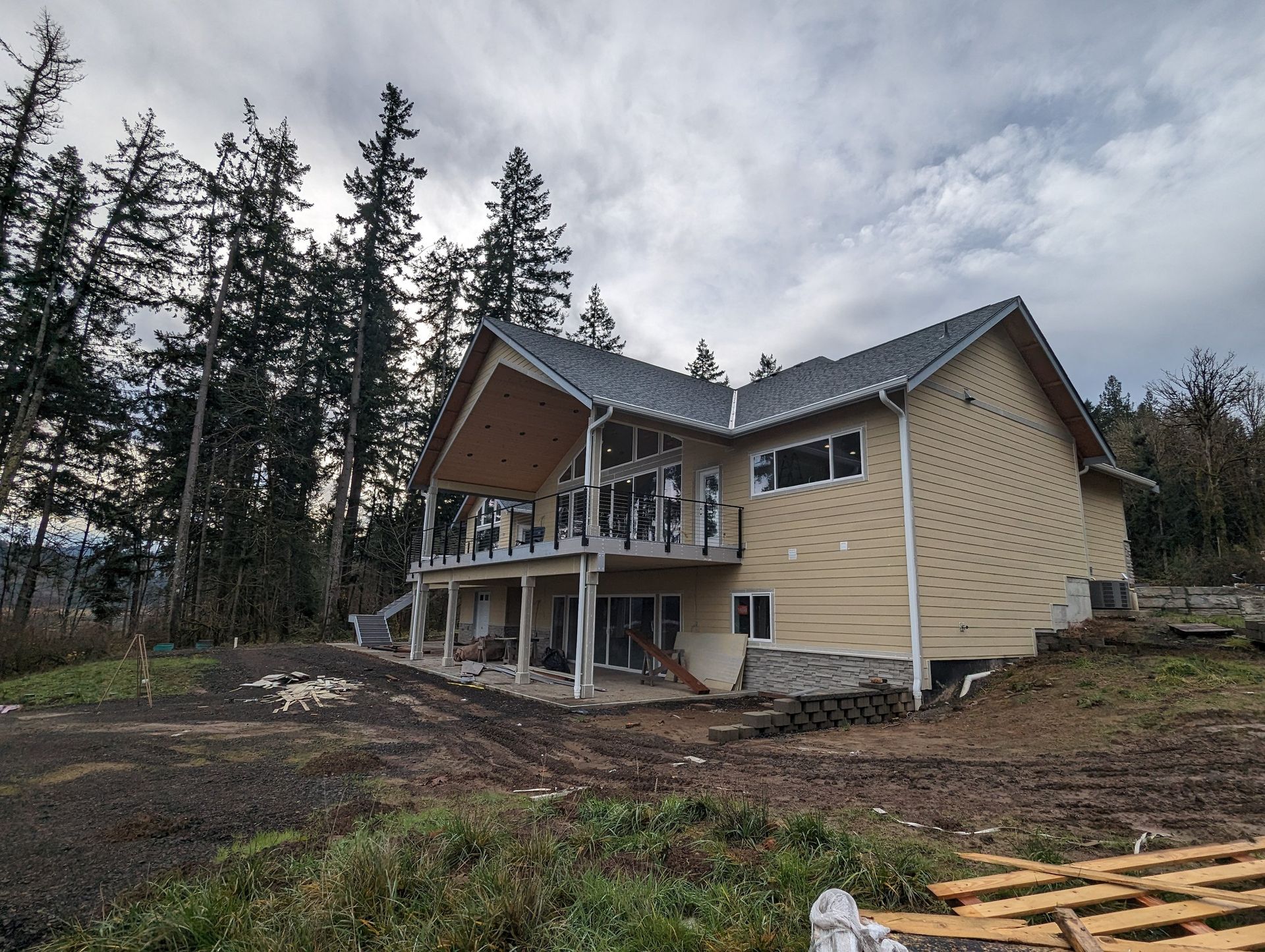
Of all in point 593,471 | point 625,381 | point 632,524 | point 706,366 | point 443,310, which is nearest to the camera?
point 593,471

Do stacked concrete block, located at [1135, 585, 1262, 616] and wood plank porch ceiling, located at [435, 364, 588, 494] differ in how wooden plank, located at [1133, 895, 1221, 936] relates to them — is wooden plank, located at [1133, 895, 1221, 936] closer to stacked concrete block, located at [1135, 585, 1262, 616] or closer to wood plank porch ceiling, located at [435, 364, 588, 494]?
wood plank porch ceiling, located at [435, 364, 588, 494]

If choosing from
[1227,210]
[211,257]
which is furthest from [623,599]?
[211,257]

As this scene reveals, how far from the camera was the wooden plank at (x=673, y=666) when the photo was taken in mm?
11398

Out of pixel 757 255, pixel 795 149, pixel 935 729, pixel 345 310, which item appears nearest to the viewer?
pixel 935 729

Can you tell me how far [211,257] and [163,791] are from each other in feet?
73.7

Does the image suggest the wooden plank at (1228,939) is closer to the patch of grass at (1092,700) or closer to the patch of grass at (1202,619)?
the patch of grass at (1092,700)

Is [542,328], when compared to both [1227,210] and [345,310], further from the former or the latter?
[1227,210]

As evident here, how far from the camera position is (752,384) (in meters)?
15.4

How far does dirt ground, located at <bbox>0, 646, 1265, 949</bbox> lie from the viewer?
4051 mm

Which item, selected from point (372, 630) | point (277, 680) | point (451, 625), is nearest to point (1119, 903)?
point (277, 680)

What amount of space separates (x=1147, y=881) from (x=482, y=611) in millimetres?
21128

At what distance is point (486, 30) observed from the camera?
10438mm

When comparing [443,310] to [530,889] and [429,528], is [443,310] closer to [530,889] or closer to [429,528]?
[429,528]

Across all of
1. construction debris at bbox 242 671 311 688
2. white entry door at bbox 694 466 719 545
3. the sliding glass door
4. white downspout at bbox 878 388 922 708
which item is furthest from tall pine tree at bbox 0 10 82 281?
white downspout at bbox 878 388 922 708
